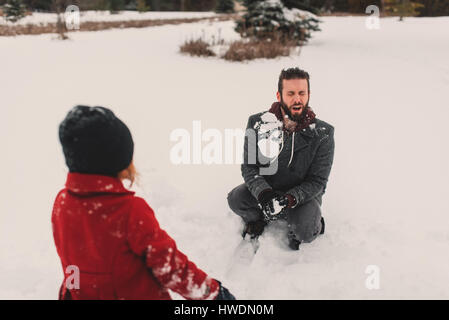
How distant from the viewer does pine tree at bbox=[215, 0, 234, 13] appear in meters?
33.3

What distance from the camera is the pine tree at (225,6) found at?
33.3 m

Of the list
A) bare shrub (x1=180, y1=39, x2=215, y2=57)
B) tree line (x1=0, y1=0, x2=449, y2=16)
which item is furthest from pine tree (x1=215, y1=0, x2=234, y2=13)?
bare shrub (x1=180, y1=39, x2=215, y2=57)

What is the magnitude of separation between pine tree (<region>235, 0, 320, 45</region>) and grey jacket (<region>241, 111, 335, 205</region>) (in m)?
7.30

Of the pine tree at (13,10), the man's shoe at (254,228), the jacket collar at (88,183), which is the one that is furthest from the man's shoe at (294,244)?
the pine tree at (13,10)

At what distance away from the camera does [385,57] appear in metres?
7.50

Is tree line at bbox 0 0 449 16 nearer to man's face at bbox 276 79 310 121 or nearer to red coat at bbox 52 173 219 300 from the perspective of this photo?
man's face at bbox 276 79 310 121

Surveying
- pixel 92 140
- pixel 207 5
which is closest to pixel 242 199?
pixel 92 140

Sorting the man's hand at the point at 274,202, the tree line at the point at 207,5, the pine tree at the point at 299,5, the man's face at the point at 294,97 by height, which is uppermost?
the tree line at the point at 207,5

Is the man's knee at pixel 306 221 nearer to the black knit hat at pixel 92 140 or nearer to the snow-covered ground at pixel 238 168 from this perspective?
the snow-covered ground at pixel 238 168

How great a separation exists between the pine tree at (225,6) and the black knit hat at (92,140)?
3573 cm

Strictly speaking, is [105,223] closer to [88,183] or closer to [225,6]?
[88,183]

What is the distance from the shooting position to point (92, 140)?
44.6 inches
